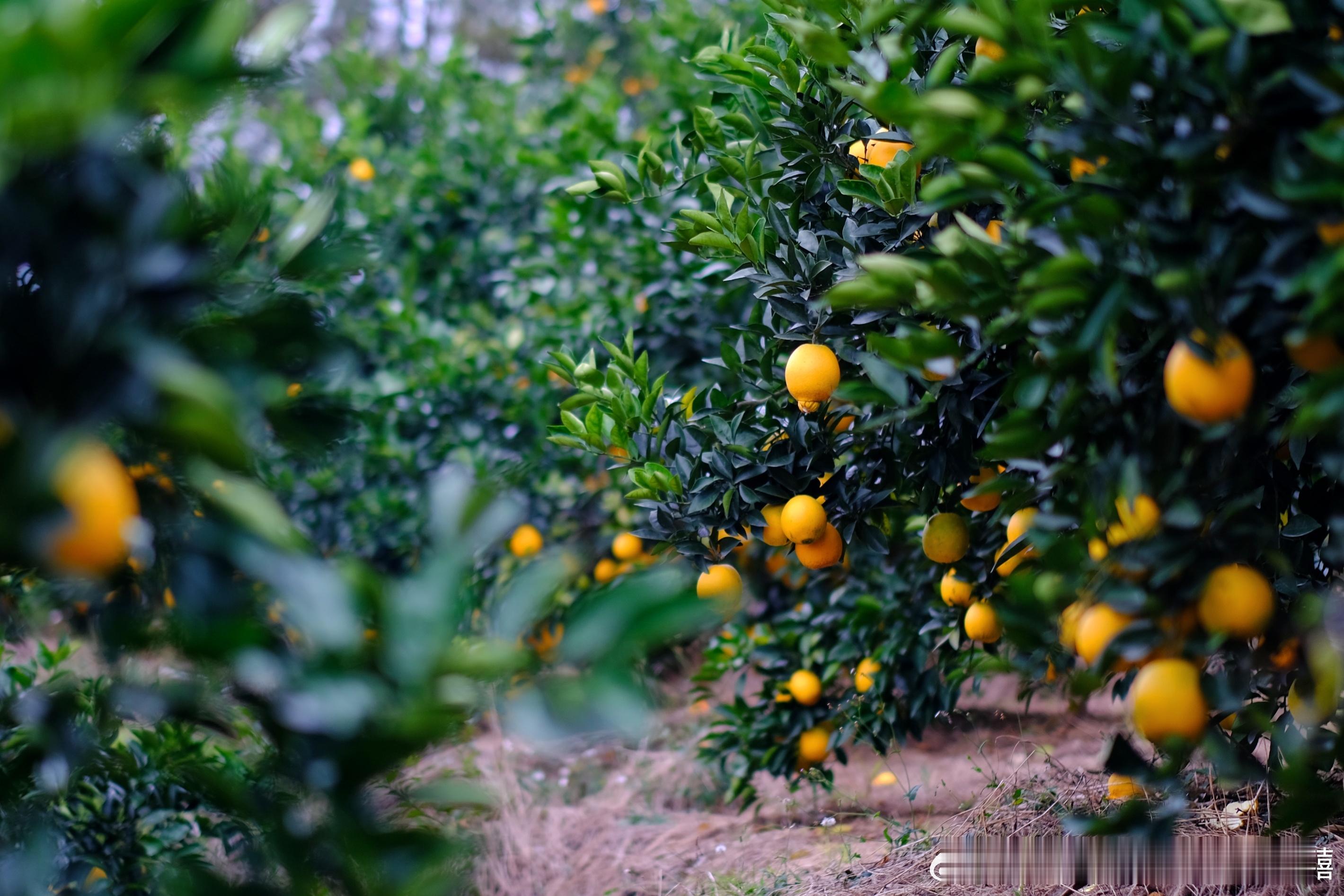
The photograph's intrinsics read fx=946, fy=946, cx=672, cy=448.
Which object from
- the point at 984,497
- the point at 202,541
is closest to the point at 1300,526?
the point at 984,497

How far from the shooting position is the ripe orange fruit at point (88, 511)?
773 mm

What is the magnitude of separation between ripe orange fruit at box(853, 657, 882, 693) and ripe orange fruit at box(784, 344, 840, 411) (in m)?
1.22

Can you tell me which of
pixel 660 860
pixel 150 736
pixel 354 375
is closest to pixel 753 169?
pixel 150 736

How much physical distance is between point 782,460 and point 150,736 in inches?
53.1

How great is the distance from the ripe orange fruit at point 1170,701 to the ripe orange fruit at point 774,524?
768mm

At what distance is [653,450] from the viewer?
201 centimetres

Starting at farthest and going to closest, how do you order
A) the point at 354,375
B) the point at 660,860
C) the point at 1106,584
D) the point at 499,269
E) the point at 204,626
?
the point at 499,269
the point at 354,375
the point at 660,860
the point at 1106,584
the point at 204,626

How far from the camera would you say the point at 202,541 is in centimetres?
93

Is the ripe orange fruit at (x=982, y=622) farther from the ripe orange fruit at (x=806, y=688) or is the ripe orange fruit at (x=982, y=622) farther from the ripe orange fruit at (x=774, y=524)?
the ripe orange fruit at (x=806, y=688)

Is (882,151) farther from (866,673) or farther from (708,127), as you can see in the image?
(866,673)

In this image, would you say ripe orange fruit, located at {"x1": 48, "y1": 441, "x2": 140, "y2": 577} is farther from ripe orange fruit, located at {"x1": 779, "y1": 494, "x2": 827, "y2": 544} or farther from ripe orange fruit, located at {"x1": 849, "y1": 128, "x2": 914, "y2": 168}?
ripe orange fruit, located at {"x1": 849, "y1": 128, "x2": 914, "y2": 168}

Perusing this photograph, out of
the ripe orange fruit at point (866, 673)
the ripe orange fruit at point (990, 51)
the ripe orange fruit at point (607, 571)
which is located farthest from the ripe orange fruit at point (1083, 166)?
the ripe orange fruit at point (607, 571)

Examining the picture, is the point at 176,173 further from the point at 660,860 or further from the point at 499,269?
Result: the point at 499,269

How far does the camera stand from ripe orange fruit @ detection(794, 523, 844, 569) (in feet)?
5.90
